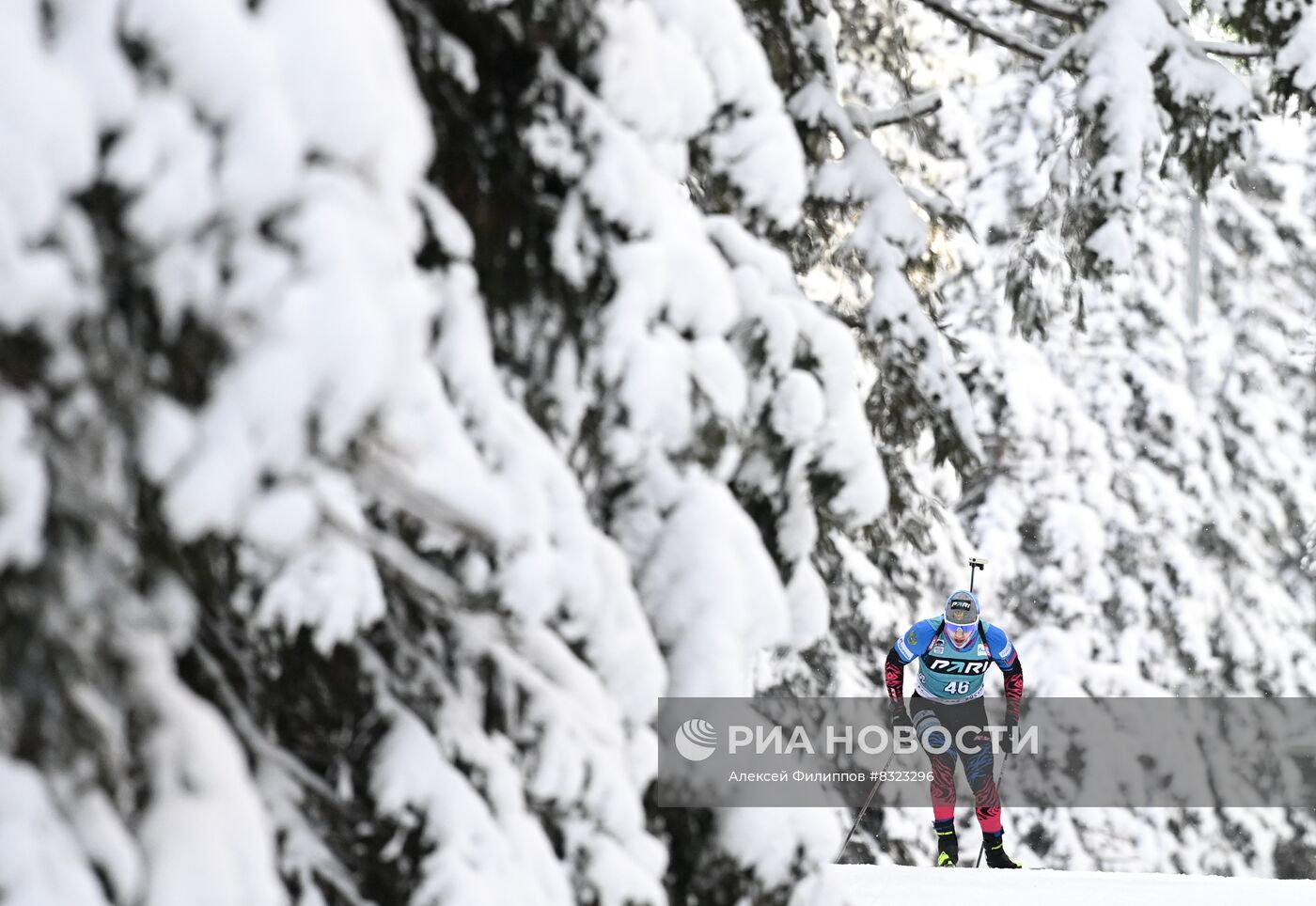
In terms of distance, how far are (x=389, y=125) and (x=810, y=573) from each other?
2.06 metres

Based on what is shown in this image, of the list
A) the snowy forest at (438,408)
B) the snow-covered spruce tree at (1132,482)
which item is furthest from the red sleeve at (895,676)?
the snow-covered spruce tree at (1132,482)

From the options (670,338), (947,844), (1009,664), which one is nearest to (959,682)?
(1009,664)

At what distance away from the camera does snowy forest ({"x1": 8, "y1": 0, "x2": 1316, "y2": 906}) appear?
6.05 feet

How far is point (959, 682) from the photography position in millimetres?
9164

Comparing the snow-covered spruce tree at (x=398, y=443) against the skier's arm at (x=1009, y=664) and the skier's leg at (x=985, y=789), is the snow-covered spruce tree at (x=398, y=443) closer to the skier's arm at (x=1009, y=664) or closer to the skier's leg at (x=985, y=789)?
the skier's arm at (x=1009, y=664)

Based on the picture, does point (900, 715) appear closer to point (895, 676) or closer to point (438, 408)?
point (895, 676)

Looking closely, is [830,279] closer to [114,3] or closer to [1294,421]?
[114,3]

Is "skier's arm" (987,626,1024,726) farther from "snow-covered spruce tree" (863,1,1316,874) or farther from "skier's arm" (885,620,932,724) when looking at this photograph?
"snow-covered spruce tree" (863,1,1316,874)

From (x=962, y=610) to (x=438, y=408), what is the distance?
714cm

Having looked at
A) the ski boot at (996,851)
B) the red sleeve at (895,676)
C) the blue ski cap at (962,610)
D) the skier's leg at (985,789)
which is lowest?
the ski boot at (996,851)

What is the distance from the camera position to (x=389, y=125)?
6.55 ft

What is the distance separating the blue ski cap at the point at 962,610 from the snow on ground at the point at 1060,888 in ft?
5.20

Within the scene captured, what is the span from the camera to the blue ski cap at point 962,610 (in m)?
8.95

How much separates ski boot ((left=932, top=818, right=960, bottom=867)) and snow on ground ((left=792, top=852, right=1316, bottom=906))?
934 mm
